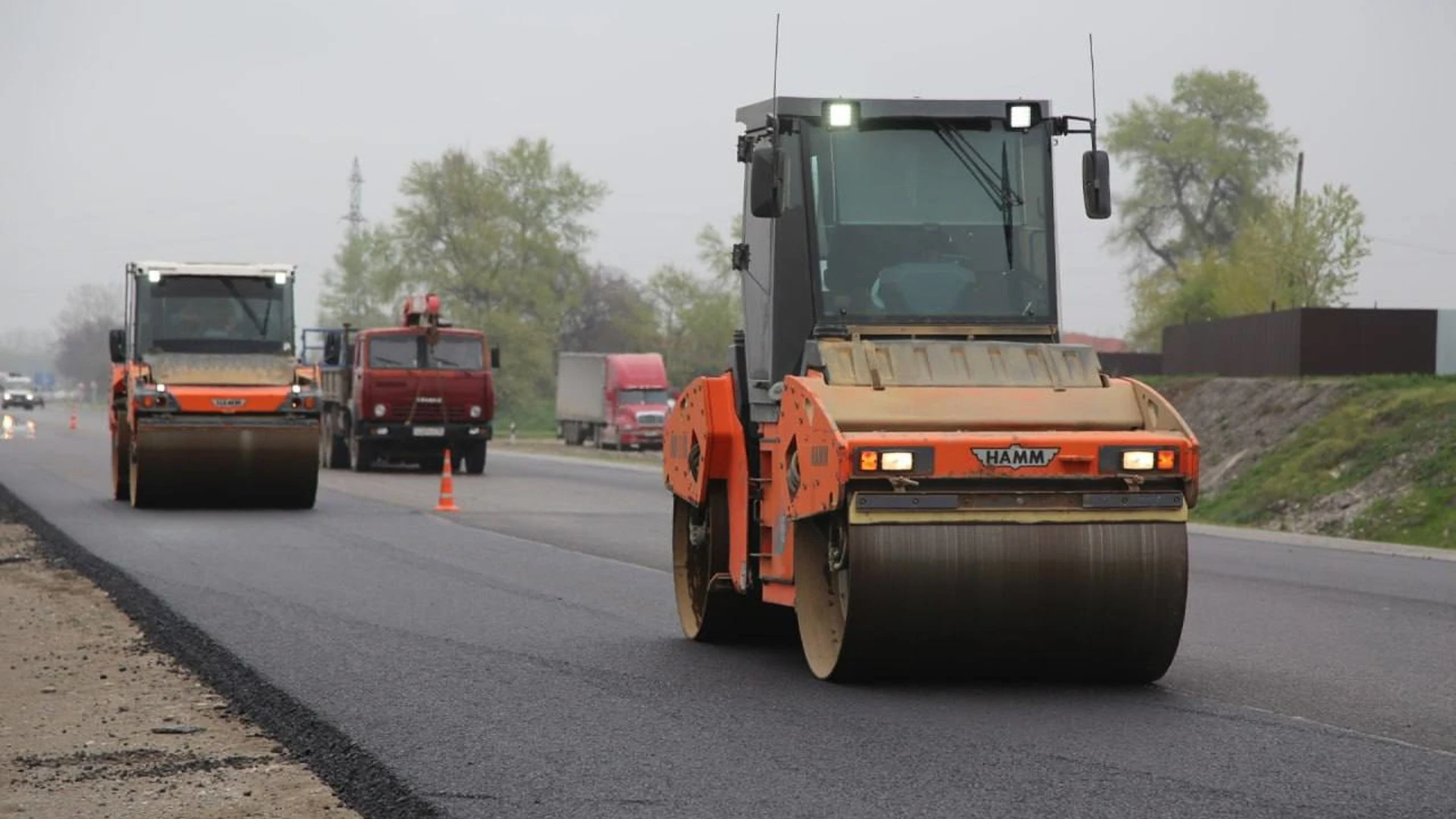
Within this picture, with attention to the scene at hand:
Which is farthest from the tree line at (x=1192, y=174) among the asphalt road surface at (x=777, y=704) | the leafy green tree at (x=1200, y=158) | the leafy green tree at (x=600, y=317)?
the asphalt road surface at (x=777, y=704)

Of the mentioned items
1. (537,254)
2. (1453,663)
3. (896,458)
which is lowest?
(1453,663)

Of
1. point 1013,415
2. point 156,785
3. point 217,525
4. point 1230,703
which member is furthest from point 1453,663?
point 217,525

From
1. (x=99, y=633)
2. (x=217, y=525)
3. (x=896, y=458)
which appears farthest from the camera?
(x=217, y=525)

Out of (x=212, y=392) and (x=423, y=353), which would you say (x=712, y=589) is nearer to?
(x=212, y=392)

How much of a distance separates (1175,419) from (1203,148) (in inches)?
3221

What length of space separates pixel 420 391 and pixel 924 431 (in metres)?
29.1

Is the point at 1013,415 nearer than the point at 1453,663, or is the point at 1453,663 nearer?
the point at 1013,415

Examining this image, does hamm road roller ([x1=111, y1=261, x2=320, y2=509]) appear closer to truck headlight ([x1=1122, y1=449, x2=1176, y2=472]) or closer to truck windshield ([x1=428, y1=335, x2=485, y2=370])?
truck windshield ([x1=428, y1=335, x2=485, y2=370])

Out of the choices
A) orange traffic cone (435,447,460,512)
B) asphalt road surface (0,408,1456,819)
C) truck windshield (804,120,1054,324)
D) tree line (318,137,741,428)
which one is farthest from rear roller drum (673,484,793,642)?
tree line (318,137,741,428)

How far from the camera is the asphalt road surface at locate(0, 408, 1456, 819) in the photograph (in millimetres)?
7156

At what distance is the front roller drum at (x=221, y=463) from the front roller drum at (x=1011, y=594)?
51.9 ft

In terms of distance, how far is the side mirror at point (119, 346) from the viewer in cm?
2534

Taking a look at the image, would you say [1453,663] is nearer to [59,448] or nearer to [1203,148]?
[59,448]

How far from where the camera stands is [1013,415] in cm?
941
